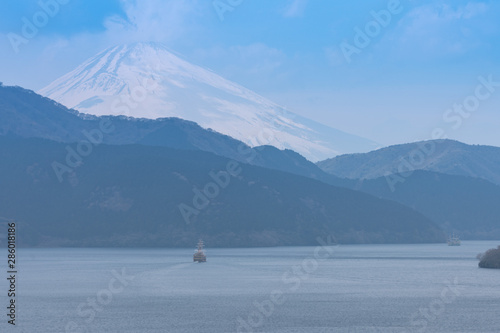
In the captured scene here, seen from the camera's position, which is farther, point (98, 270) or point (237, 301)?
point (98, 270)

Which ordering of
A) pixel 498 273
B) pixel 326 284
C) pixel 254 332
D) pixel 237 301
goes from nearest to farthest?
1. pixel 254 332
2. pixel 237 301
3. pixel 326 284
4. pixel 498 273

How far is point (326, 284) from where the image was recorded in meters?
132

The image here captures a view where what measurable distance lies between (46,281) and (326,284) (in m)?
44.2

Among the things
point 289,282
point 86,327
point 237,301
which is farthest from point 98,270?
point 86,327

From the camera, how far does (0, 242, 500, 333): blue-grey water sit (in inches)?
3364

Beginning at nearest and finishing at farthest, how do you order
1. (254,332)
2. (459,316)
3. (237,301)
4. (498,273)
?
(254,332), (459,316), (237,301), (498,273)

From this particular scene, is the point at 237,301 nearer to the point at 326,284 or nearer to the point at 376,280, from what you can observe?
the point at 326,284

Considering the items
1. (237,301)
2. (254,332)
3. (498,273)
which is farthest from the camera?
(498,273)

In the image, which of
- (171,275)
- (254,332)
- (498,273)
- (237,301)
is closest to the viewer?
(254,332)

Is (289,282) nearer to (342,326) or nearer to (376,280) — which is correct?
(376,280)

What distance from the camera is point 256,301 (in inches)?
4220

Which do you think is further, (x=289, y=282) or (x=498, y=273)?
(x=498, y=273)

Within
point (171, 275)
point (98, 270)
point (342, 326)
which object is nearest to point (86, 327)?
point (342, 326)

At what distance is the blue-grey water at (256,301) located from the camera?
85444mm
